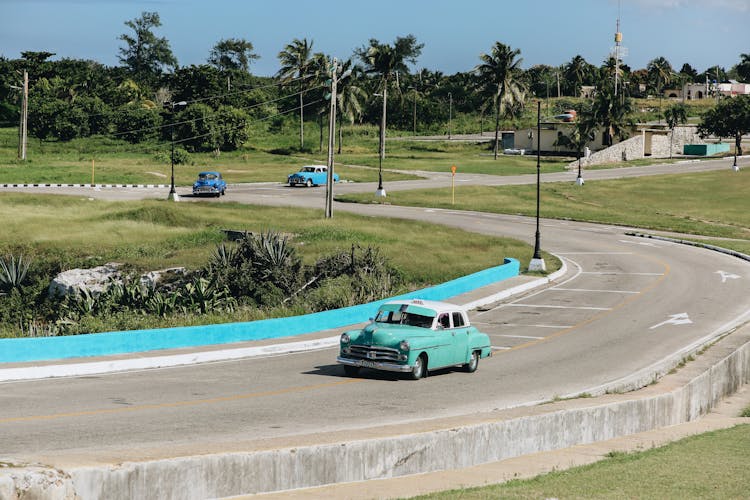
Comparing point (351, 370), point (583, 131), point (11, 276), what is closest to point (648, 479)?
point (351, 370)

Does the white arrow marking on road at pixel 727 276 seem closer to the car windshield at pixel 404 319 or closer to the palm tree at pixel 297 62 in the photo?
the car windshield at pixel 404 319

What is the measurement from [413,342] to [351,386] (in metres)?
1.77

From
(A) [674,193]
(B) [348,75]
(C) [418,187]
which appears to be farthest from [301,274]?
(B) [348,75]

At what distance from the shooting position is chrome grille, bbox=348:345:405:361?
22.7m

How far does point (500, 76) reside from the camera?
119562 millimetres

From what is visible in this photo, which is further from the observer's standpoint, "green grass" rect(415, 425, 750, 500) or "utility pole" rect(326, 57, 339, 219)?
"utility pole" rect(326, 57, 339, 219)

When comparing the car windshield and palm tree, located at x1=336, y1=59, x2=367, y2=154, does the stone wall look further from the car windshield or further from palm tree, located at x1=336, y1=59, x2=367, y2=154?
the car windshield

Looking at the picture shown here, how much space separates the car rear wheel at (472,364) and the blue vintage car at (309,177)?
61.2 metres

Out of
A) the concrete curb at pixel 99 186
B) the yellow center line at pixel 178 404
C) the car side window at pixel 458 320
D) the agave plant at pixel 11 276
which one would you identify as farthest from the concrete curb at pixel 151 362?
the concrete curb at pixel 99 186

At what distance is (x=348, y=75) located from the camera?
359 ft

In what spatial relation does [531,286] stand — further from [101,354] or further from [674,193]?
[674,193]

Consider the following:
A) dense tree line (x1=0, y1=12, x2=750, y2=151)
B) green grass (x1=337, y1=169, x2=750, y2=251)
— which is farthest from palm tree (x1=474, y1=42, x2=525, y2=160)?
green grass (x1=337, y1=169, x2=750, y2=251)

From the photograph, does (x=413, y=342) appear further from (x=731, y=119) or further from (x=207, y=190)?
(x=731, y=119)

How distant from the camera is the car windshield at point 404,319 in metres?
23.9
